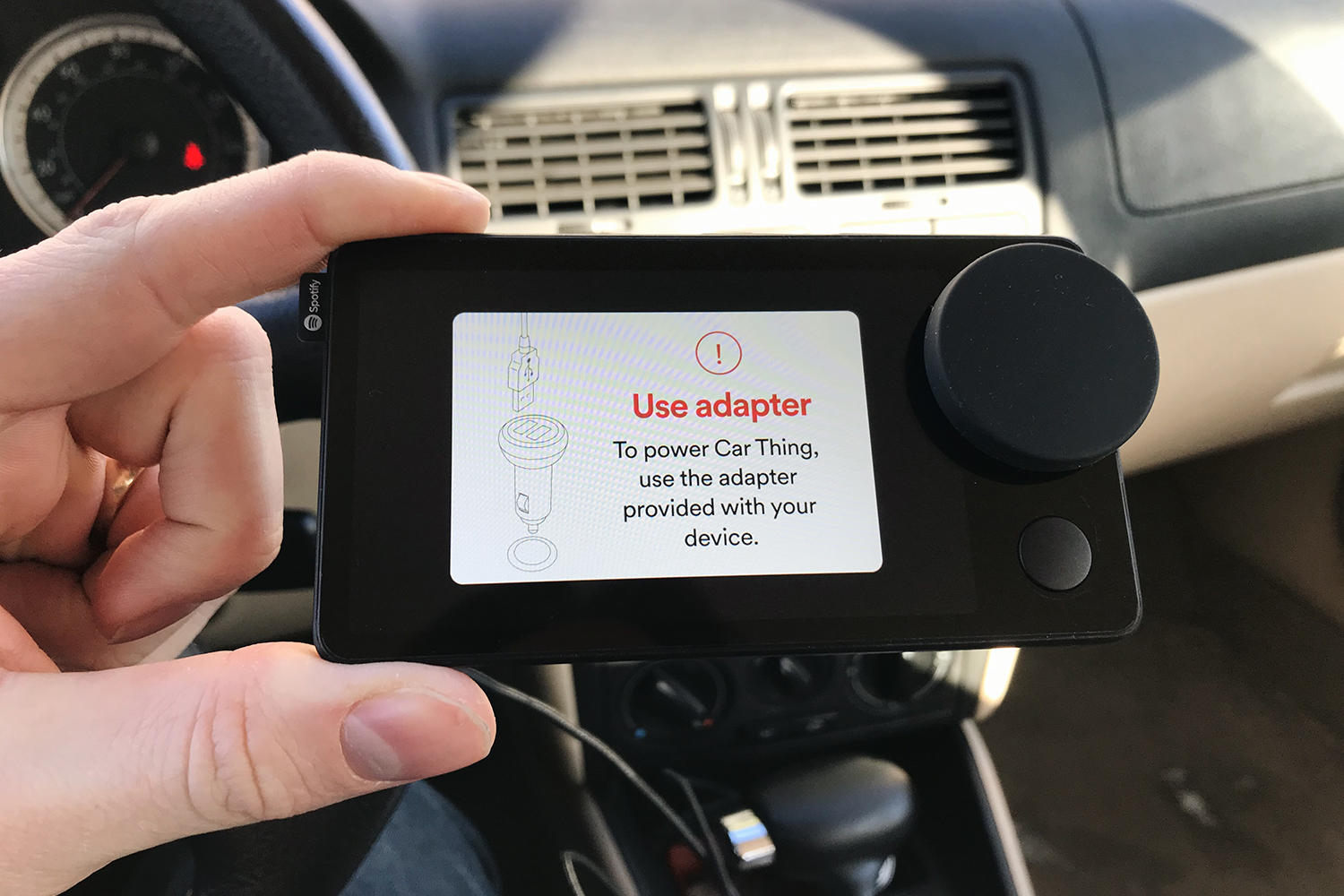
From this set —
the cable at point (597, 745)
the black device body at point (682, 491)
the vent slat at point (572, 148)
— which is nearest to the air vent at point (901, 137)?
the vent slat at point (572, 148)

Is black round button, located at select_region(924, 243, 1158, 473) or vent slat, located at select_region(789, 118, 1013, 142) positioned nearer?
black round button, located at select_region(924, 243, 1158, 473)

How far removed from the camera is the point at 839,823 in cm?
78

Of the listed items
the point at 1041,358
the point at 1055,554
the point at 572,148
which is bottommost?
the point at 1055,554

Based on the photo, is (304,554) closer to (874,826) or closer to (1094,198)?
(874,826)

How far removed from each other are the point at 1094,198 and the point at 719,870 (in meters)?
0.73

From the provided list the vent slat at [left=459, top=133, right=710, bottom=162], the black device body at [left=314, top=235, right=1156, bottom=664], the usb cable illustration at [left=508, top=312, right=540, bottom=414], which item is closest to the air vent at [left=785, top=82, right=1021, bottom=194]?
the vent slat at [left=459, top=133, right=710, bottom=162]

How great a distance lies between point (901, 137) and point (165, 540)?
2.31ft

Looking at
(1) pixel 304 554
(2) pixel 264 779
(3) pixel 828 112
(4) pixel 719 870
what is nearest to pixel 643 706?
(4) pixel 719 870

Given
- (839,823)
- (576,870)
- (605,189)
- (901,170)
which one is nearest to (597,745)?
(576,870)

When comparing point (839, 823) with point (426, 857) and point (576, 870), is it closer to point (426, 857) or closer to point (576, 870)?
point (576, 870)

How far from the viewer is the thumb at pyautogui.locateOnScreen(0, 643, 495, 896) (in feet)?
1.39

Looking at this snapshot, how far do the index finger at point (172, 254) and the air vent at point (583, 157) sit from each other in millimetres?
257

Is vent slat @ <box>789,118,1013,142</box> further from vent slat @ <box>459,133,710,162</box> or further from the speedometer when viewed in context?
the speedometer

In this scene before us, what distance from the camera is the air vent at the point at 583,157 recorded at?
30.8 inches
